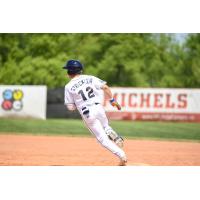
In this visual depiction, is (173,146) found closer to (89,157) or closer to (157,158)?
(157,158)

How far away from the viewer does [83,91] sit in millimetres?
8227

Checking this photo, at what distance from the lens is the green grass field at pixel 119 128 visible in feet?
30.2

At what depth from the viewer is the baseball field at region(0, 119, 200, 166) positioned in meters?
8.62

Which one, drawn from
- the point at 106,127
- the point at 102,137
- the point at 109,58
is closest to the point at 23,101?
the point at 109,58

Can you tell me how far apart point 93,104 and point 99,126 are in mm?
350

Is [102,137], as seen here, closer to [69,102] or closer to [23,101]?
[69,102]

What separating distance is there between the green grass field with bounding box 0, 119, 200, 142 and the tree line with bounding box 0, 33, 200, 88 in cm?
74

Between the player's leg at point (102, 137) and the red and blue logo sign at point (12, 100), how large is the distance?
1.70 m

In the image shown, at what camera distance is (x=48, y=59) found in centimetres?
980

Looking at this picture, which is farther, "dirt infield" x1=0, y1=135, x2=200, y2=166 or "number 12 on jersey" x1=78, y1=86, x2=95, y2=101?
"dirt infield" x1=0, y1=135, x2=200, y2=166

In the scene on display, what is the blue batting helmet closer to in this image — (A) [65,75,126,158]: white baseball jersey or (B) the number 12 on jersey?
(A) [65,75,126,158]: white baseball jersey

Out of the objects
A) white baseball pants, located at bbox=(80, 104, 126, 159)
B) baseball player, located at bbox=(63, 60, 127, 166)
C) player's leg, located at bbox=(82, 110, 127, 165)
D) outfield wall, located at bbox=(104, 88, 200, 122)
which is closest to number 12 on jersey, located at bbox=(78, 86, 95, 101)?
baseball player, located at bbox=(63, 60, 127, 166)
